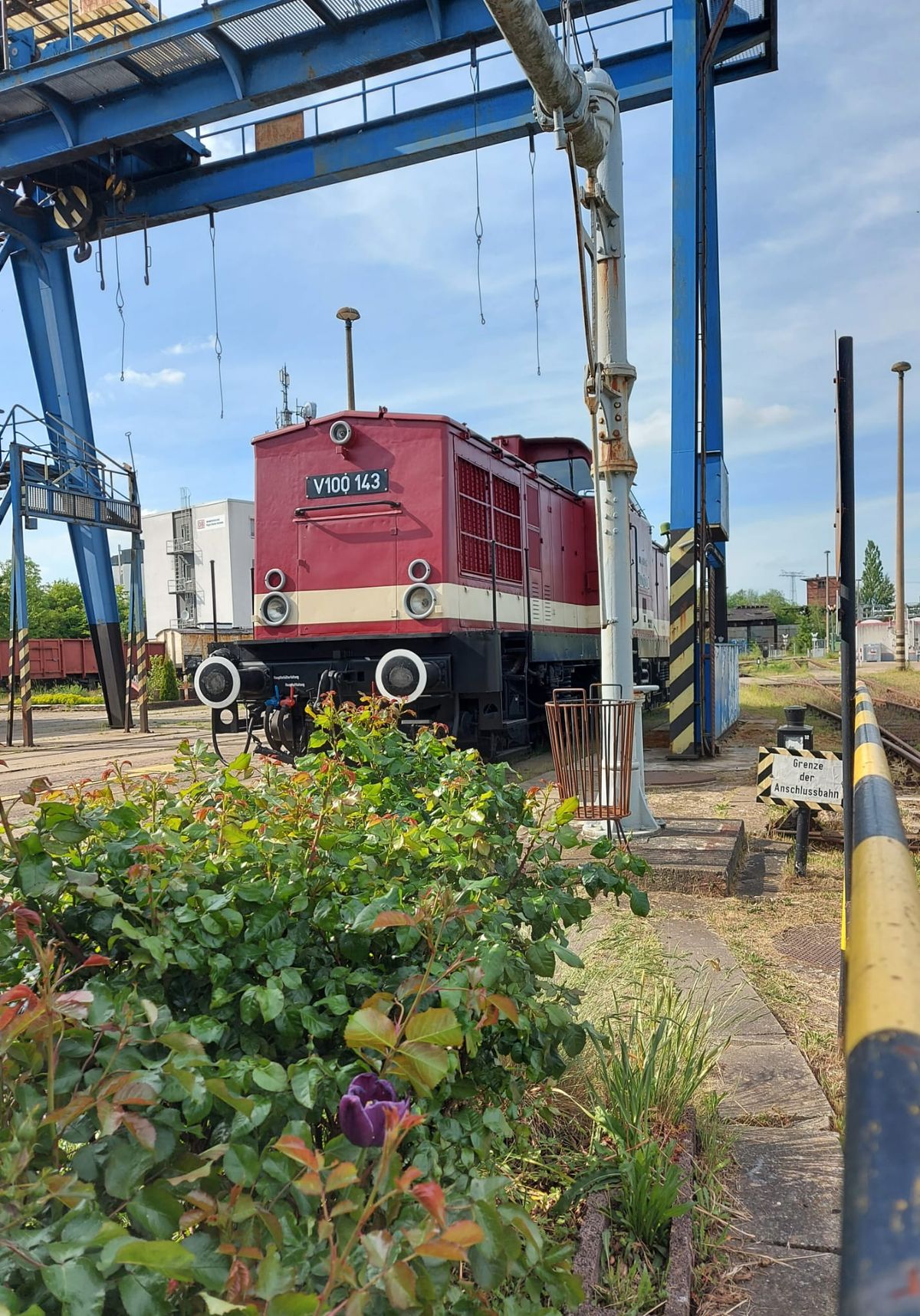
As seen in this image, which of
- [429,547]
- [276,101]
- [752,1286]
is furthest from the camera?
[276,101]

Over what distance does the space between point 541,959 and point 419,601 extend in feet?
20.6

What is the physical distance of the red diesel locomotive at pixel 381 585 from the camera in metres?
7.89

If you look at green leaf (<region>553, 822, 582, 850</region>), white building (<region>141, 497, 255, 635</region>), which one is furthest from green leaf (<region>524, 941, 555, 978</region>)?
white building (<region>141, 497, 255, 635</region>)

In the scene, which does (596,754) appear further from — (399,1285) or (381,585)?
(399,1285)

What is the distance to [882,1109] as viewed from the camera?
0.53m

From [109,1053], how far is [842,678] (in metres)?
2.20

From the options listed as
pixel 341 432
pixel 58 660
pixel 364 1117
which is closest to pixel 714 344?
pixel 341 432

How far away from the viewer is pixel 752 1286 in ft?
5.74

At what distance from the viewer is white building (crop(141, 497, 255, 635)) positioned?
52.0 meters

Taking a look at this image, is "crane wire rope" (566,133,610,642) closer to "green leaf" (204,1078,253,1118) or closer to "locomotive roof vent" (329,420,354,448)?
"locomotive roof vent" (329,420,354,448)

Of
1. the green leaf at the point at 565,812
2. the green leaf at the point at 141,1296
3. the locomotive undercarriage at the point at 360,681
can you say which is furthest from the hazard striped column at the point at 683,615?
the green leaf at the point at 141,1296

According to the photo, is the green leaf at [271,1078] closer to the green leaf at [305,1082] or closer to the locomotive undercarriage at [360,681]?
the green leaf at [305,1082]

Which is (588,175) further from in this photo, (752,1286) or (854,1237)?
(854,1237)

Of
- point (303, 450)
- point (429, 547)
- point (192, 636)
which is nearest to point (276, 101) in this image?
point (303, 450)
